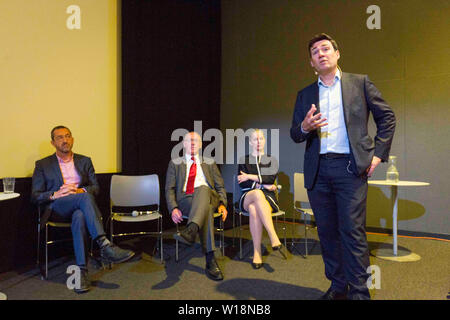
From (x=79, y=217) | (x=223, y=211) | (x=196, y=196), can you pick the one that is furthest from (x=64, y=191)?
(x=223, y=211)

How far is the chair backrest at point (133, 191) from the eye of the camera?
10.9ft

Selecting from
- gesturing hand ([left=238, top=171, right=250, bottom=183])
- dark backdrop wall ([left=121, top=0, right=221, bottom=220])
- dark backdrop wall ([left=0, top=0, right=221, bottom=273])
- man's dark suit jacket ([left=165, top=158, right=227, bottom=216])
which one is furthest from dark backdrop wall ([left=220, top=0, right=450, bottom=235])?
man's dark suit jacket ([left=165, top=158, right=227, bottom=216])

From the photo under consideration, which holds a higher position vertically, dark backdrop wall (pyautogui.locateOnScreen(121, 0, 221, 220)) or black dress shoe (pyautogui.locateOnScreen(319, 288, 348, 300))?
dark backdrop wall (pyautogui.locateOnScreen(121, 0, 221, 220))

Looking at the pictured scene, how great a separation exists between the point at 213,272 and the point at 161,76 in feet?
9.33

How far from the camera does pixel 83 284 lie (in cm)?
240

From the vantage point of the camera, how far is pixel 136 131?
4035 millimetres

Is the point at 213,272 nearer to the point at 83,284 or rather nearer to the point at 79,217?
the point at 83,284

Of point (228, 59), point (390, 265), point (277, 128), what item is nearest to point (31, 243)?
point (390, 265)

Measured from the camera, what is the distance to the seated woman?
3.01 meters

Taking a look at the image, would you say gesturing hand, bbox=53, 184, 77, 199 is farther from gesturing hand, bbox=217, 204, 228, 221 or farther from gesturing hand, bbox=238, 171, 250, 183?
gesturing hand, bbox=238, 171, 250, 183

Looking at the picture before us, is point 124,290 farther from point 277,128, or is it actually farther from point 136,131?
point 277,128

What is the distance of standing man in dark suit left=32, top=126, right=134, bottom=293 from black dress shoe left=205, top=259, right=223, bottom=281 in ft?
2.16

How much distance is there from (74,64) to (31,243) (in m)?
1.96

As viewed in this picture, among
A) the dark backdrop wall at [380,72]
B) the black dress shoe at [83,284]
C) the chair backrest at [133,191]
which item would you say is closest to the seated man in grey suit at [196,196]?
the chair backrest at [133,191]
